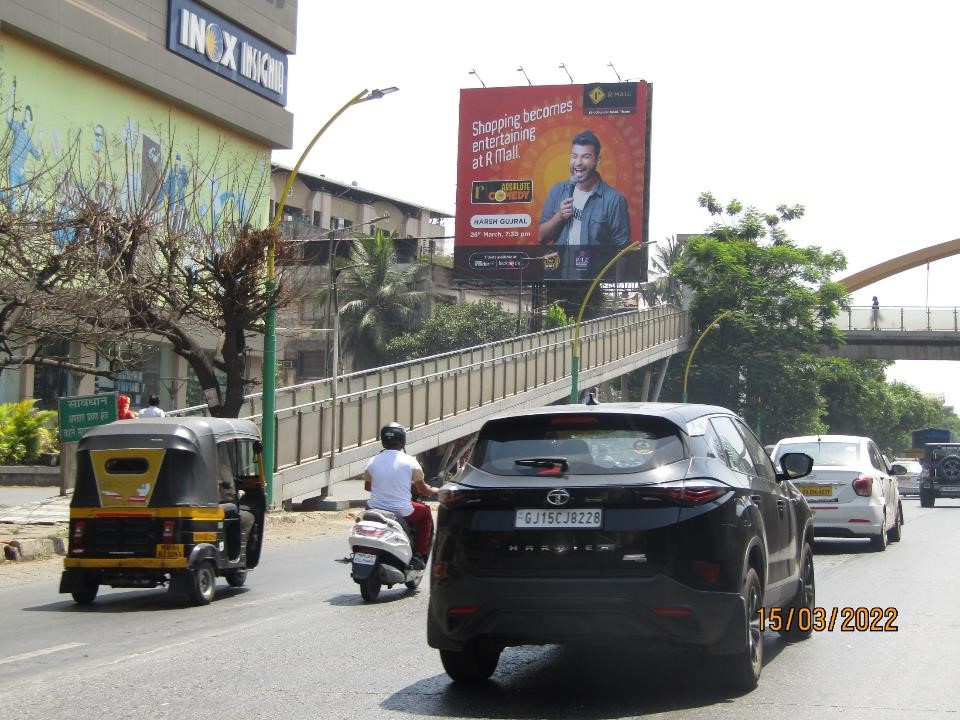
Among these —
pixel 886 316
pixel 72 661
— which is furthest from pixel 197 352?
pixel 886 316

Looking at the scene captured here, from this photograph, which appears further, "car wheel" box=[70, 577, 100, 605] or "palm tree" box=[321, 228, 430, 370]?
"palm tree" box=[321, 228, 430, 370]

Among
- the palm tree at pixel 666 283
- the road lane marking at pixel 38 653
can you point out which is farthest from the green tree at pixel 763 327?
the road lane marking at pixel 38 653

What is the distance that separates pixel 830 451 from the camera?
57.5 ft

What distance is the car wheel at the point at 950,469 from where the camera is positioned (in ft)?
118

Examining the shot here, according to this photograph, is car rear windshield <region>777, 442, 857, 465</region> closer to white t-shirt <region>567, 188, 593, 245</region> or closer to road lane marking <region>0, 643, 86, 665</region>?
road lane marking <region>0, 643, 86, 665</region>

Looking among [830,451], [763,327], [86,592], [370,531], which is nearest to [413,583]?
[370,531]

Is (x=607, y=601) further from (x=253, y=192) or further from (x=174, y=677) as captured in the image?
(x=253, y=192)

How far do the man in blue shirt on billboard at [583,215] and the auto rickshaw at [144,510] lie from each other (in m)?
46.6

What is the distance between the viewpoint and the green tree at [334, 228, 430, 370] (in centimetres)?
5738

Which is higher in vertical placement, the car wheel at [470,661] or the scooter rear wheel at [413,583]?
the car wheel at [470,661]

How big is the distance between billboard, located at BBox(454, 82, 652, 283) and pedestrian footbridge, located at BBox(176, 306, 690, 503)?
17.9ft

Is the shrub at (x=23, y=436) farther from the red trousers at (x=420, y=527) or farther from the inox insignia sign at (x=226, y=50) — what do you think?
the red trousers at (x=420, y=527)

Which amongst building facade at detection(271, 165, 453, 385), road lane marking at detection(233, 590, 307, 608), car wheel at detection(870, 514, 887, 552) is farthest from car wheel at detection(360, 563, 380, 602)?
building facade at detection(271, 165, 453, 385)
